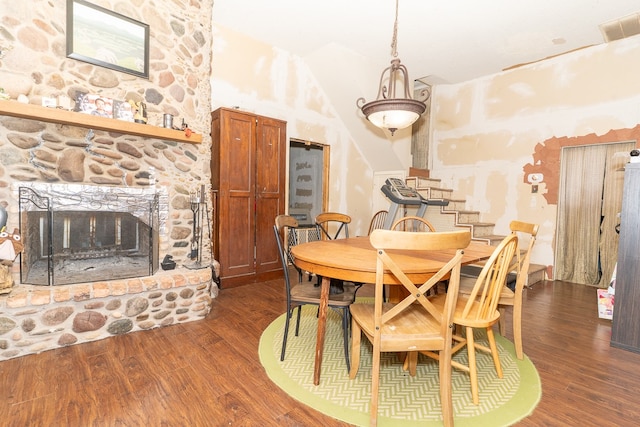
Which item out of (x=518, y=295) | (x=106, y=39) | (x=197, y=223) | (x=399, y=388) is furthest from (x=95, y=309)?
(x=518, y=295)

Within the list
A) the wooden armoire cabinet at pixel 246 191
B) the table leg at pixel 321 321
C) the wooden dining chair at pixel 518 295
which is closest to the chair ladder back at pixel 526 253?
the wooden dining chair at pixel 518 295

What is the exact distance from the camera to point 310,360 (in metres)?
2.18

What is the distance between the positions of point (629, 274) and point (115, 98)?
428 cm

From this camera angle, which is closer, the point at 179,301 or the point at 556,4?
the point at 179,301

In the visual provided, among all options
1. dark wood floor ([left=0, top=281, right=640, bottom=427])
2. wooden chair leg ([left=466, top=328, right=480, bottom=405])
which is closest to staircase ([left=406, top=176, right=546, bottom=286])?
dark wood floor ([left=0, top=281, right=640, bottom=427])

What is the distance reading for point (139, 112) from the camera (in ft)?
8.54

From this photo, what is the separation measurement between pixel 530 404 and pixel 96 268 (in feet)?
10.8

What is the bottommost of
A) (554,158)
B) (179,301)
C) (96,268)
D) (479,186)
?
(179,301)

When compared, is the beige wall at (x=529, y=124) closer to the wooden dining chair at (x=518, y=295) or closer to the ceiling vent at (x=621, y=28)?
the ceiling vent at (x=621, y=28)

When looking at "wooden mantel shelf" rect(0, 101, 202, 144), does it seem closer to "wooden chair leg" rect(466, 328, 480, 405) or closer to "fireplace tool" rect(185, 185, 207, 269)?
"fireplace tool" rect(185, 185, 207, 269)

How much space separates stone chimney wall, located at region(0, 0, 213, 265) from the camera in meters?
2.21

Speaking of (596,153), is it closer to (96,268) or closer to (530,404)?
(530,404)

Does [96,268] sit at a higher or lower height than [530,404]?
higher

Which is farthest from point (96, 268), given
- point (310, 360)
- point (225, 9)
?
point (225, 9)
